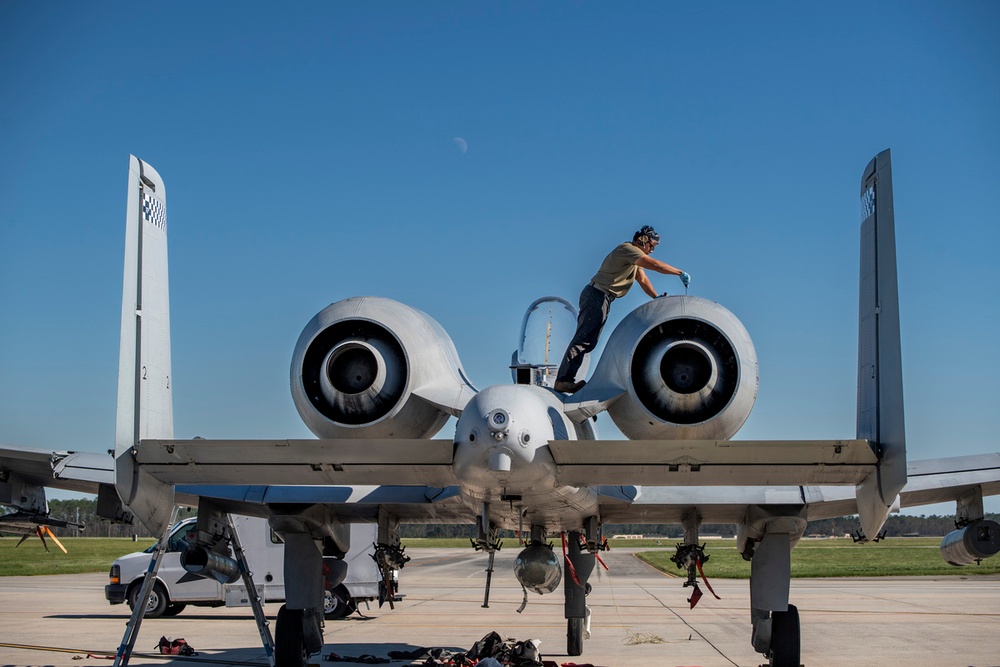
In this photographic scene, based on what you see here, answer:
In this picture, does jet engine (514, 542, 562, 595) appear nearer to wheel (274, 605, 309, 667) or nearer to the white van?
wheel (274, 605, 309, 667)

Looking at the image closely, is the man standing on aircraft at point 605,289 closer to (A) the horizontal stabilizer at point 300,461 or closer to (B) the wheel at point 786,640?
(A) the horizontal stabilizer at point 300,461

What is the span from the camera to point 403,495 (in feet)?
32.5

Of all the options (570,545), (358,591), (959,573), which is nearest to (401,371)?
(570,545)

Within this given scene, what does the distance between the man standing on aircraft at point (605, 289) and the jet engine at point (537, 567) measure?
2.96m

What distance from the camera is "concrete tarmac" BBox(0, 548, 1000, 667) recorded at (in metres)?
13.0

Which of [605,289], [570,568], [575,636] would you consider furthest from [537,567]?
[605,289]

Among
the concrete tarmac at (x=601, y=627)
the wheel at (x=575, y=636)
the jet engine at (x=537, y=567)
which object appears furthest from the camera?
the concrete tarmac at (x=601, y=627)

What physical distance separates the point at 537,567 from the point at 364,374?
154 inches

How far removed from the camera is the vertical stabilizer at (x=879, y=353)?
5.99 meters

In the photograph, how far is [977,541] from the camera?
900cm

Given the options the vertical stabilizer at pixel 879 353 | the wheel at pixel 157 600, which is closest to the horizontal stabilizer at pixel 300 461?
the vertical stabilizer at pixel 879 353

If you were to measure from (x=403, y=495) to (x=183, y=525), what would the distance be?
13363 millimetres

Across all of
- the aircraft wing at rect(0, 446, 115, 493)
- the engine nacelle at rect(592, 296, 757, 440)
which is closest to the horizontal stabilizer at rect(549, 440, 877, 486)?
the engine nacelle at rect(592, 296, 757, 440)

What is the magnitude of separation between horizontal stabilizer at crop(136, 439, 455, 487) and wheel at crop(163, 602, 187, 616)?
15162 mm
